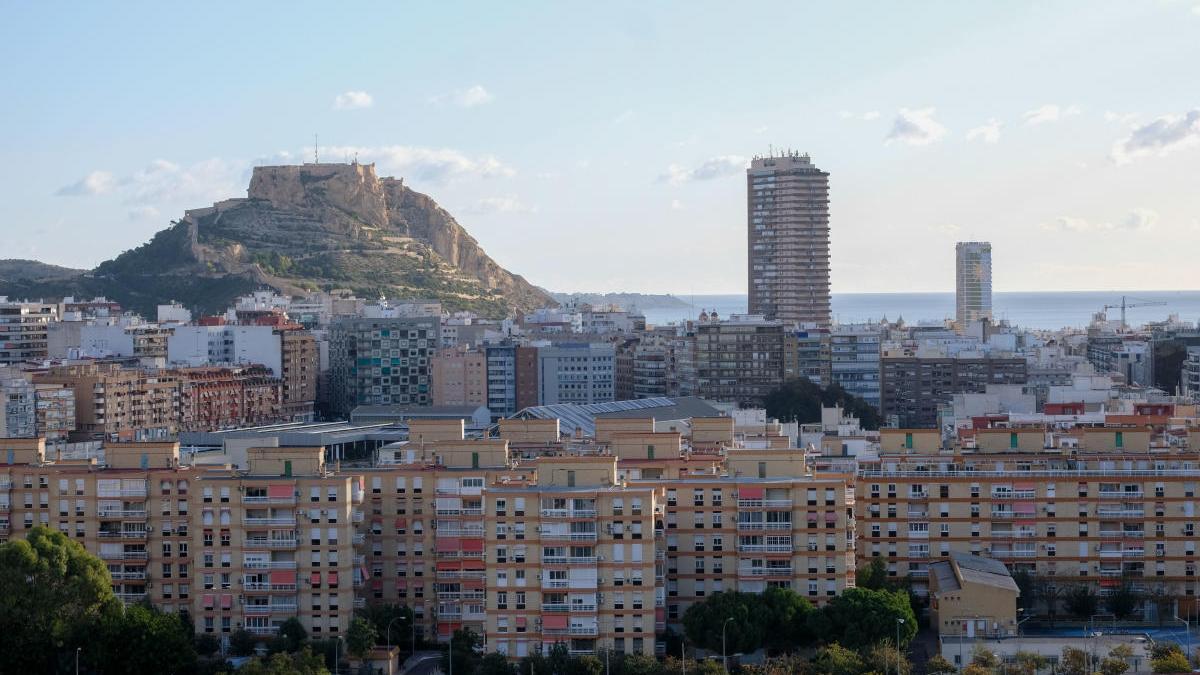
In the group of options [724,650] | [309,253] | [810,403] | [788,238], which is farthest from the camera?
[309,253]

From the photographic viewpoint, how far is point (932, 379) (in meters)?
76.4

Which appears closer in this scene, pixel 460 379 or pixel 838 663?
pixel 838 663

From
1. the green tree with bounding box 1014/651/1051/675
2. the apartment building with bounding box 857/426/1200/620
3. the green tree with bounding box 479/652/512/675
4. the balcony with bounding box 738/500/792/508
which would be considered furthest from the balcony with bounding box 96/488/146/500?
the green tree with bounding box 1014/651/1051/675

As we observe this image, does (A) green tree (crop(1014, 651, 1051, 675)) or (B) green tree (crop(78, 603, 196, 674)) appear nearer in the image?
(A) green tree (crop(1014, 651, 1051, 675))

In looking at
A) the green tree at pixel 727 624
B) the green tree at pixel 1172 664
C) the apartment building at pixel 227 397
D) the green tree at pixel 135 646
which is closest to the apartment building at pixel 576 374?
the apartment building at pixel 227 397

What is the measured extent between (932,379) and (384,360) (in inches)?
865

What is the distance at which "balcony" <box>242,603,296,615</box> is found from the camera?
105 ft

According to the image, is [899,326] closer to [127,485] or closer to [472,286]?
[472,286]

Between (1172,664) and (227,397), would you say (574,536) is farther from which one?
(227,397)

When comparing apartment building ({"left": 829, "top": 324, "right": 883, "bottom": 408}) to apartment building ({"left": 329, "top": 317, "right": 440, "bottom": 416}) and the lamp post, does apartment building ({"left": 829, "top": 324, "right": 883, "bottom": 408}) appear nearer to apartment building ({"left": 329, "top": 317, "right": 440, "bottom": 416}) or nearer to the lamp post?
apartment building ({"left": 329, "top": 317, "right": 440, "bottom": 416})

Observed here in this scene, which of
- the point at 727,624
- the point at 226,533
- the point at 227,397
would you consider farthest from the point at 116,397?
the point at 727,624

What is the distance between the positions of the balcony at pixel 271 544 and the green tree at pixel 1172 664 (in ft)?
44.7

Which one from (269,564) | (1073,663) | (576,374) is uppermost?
(576,374)

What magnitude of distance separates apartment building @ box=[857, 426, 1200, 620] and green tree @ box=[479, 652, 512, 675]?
840cm
